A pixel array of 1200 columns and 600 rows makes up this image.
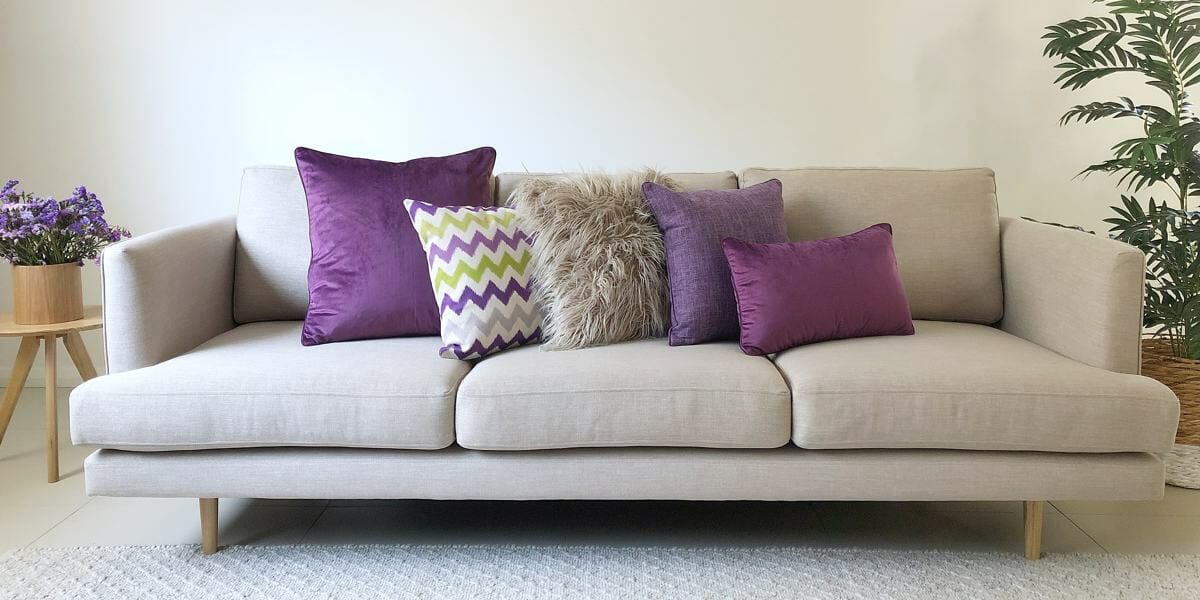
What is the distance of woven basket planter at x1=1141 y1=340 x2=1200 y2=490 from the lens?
269 cm

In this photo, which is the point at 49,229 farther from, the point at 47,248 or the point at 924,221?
the point at 924,221

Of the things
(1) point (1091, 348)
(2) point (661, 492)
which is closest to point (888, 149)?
(1) point (1091, 348)

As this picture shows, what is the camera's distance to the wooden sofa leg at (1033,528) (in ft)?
7.09

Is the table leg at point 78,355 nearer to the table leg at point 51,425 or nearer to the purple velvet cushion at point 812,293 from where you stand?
the table leg at point 51,425

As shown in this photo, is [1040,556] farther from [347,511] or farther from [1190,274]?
[347,511]

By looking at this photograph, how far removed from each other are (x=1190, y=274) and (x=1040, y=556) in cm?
116

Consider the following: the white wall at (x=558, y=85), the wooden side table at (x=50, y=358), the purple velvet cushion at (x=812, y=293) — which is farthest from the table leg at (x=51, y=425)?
the purple velvet cushion at (x=812, y=293)

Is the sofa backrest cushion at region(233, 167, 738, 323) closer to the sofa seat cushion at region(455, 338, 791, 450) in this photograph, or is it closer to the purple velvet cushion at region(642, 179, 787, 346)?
the purple velvet cushion at region(642, 179, 787, 346)

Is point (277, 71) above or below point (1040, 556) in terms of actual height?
above

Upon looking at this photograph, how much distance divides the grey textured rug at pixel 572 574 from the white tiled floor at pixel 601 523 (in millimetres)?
65

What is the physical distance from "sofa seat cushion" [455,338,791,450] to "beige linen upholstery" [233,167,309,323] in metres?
0.86

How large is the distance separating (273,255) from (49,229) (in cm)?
64

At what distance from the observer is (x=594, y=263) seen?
2.38 m

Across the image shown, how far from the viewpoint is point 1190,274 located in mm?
2820
